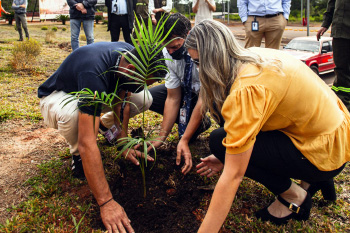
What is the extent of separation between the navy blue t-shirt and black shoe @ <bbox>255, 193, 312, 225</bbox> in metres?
1.26

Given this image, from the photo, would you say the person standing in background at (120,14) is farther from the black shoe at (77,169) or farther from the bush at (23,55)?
the black shoe at (77,169)

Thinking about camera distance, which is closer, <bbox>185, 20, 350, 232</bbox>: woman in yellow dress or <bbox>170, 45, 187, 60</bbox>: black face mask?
<bbox>185, 20, 350, 232</bbox>: woman in yellow dress

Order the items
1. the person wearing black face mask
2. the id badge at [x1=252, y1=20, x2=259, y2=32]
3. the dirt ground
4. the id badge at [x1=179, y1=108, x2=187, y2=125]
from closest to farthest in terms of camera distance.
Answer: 1. the dirt ground
2. the person wearing black face mask
3. the id badge at [x1=179, y1=108, x2=187, y2=125]
4. the id badge at [x1=252, y1=20, x2=259, y2=32]

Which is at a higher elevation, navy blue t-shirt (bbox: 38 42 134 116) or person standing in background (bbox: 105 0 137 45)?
person standing in background (bbox: 105 0 137 45)

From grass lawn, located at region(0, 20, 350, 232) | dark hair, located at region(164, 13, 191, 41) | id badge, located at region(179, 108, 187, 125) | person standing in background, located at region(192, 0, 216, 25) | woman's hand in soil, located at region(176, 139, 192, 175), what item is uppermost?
person standing in background, located at region(192, 0, 216, 25)

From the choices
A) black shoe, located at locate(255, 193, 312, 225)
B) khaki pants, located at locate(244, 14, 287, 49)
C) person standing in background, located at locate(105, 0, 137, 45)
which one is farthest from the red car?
black shoe, located at locate(255, 193, 312, 225)

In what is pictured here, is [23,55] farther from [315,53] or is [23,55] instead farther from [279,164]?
[315,53]

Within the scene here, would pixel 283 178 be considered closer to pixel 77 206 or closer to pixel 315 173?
pixel 315 173

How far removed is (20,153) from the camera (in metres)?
2.78

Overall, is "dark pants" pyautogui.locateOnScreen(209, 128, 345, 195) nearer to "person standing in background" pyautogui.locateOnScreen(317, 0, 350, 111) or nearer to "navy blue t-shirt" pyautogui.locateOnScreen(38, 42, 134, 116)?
"navy blue t-shirt" pyautogui.locateOnScreen(38, 42, 134, 116)

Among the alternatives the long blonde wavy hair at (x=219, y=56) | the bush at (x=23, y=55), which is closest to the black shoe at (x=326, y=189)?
the long blonde wavy hair at (x=219, y=56)

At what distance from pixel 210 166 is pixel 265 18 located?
9.15 feet

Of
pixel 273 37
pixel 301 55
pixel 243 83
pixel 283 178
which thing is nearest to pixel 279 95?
pixel 243 83

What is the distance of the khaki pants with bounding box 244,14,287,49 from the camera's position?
421cm
